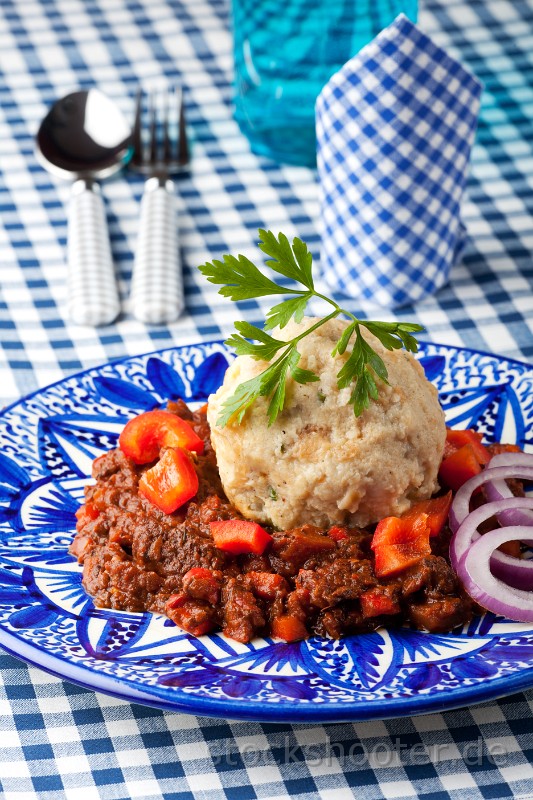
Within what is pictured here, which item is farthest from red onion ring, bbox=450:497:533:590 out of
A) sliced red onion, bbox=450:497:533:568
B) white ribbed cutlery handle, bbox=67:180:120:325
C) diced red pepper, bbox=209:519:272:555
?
white ribbed cutlery handle, bbox=67:180:120:325

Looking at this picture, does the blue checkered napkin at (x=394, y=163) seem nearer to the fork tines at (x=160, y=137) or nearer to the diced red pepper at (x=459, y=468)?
the fork tines at (x=160, y=137)

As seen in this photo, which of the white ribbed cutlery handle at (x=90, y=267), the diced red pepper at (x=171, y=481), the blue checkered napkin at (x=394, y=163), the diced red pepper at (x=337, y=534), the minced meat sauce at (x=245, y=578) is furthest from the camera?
the white ribbed cutlery handle at (x=90, y=267)

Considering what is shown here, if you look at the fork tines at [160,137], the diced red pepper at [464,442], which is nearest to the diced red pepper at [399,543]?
the diced red pepper at [464,442]

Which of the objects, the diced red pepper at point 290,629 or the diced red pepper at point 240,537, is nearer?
the diced red pepper at point 290,629

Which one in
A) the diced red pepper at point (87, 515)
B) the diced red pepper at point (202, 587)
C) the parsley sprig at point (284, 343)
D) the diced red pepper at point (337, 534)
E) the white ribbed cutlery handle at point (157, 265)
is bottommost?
the white ribbed cutlery handle at point (157, 265)

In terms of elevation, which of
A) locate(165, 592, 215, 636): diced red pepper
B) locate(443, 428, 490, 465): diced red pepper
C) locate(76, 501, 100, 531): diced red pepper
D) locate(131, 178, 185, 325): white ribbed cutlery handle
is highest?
locate(165, 592, 215, 636): diced red pepper

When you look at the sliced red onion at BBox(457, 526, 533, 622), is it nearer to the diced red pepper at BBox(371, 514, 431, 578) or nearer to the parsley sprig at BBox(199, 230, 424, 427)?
the diced red pepper at BBox(371, 514, 431, 578)

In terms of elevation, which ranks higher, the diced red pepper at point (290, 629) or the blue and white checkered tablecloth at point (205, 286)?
the diced red pepper at point (290, 629)

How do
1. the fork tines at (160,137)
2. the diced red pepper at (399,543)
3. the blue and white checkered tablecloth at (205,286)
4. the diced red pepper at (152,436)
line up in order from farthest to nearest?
the fork tines at (160,137)
the diced red pepper at (152,436)
the diced red pepper at (399,543)
the blue and white checkered tablecloth at (205,286)

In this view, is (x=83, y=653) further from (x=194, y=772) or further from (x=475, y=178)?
(x=475, y=178)
